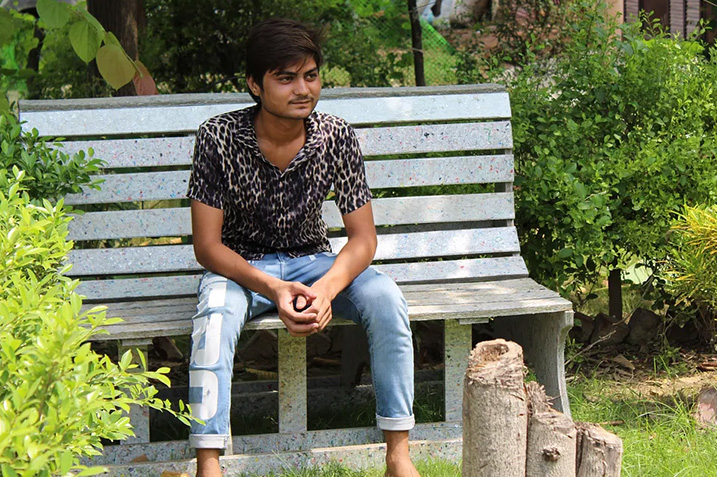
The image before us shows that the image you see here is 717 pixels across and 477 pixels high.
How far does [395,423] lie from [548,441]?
3.82 feet

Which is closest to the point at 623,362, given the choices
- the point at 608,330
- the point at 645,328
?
the point at 608,330

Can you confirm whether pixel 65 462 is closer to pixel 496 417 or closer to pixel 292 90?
pixel 496 417

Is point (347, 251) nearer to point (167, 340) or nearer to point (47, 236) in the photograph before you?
point (47, 236)

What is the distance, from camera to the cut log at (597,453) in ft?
7.05

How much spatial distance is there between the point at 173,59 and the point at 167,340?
2.80 meters

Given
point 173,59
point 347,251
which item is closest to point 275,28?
point 347,251

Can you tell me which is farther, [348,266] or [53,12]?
[53,12]

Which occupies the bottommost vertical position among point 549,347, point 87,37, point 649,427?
point 649,427

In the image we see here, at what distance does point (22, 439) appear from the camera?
1.53 meters

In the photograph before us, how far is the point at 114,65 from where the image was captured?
12.4ft

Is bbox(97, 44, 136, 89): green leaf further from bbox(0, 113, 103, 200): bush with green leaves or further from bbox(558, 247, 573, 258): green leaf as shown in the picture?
bbox(558, 247, 573, 258): green leaf

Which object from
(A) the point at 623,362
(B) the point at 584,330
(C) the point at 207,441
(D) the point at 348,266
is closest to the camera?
(C) the point at 207,441

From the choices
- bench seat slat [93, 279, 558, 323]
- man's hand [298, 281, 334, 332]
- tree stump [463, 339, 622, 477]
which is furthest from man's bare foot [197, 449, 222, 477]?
tree stump [463, 339, 622, 477]

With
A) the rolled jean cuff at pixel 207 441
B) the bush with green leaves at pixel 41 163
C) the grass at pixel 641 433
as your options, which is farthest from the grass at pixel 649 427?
the bush with green leaves at pixel 41 163
